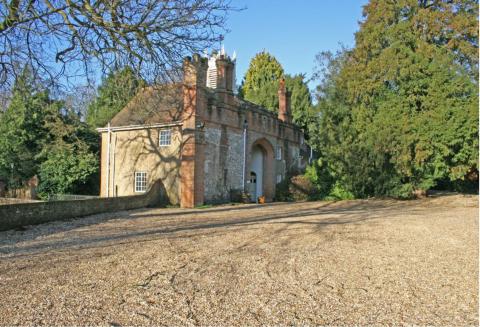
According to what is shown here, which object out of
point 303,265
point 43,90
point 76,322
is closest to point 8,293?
point 76,322

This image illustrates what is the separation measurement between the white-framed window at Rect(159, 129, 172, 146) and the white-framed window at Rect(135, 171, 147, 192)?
237 cm

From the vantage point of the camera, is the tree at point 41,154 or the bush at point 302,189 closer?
the tree at point 41,154

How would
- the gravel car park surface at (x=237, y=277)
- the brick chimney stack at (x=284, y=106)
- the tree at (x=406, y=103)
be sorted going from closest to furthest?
1. the gravel car park surface at (x=237, y=277)
2. the tree at (x=406, y=103)
3. the brick chimney stack at (x=284, y=106)

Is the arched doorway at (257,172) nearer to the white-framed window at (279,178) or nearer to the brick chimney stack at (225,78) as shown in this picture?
the white-framed window at (279,178)

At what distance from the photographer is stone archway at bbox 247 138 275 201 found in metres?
30.2

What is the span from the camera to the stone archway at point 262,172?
30.2 meters

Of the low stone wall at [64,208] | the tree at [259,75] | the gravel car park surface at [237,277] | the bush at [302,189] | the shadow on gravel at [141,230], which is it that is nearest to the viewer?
the gravel car park surface at [237,277]

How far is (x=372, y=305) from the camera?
19.0ft

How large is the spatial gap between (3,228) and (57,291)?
26.8 feet

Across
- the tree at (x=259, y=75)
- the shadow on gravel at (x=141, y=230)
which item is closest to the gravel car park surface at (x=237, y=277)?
the shadow on gravel at (x=141, y=230)

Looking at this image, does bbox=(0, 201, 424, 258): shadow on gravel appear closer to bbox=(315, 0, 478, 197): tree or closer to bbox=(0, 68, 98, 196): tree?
bbox=(315, 0, 478, 197): tree

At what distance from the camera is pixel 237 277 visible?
23.2 ft

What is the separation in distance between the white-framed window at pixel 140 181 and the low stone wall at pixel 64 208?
201 cm

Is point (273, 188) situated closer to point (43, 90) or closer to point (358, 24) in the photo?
point (358, 24)
